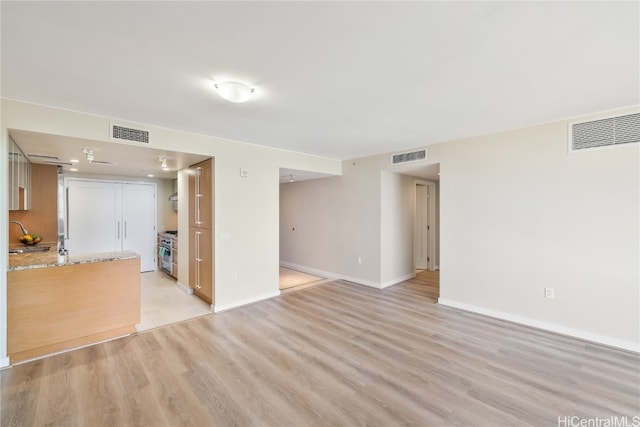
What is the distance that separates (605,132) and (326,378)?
387cm

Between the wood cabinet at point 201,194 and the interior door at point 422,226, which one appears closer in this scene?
the wood cabinet at point 201,194

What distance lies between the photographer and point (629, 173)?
2.91m

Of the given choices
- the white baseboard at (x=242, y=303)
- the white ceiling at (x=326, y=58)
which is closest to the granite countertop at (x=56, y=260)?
the white baseboard at (x=242, y=303)

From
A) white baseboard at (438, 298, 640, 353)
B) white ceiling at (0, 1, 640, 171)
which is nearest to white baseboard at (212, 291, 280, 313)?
white ceiling at (0, 1, 640, 171)

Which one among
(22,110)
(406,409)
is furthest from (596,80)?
(22,110)

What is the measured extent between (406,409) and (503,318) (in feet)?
8.12

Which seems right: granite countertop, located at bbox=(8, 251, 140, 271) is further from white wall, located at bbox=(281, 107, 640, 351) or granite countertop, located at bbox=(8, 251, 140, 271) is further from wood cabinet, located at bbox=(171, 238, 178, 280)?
white wall, located at bbox=(281, 107, 640, 351)

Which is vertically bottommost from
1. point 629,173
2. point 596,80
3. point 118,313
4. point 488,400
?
point 488,400

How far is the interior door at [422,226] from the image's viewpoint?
6.90m

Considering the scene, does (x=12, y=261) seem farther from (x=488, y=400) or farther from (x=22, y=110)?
(x=488, y=400)

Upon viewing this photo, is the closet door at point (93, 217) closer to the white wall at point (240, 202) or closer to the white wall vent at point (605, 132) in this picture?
the white wall at point (240, 202)

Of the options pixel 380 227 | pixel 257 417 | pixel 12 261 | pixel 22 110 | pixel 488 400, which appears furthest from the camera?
pixel 380 227

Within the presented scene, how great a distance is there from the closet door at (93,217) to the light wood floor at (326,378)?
370 centimetres

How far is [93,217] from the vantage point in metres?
5.77
